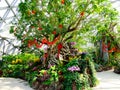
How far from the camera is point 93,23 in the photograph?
1184 cm

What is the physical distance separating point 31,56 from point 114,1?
8.20m

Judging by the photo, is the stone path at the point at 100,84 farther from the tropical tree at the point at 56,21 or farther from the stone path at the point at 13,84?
the tropical tree at the point at 56,21

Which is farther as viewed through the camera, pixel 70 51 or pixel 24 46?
pixel 70 51

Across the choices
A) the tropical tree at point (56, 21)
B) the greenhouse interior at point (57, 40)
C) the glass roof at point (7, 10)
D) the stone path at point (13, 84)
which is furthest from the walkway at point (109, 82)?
the glass roof at point (7, 10)

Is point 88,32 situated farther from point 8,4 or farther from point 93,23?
point 8,4

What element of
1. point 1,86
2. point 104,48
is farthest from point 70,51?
point 104,48

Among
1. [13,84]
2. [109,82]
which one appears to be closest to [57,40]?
[13,84]

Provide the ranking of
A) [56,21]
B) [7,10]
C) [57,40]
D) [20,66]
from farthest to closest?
[7,10], [20,66], [57,40], [56,21]

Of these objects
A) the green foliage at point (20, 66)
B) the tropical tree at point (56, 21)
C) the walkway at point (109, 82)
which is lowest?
the walkway at point (109, 82)

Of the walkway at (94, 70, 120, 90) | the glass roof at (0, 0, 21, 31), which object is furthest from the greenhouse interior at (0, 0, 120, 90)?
the glass roof at (0, 0, 21, 31)

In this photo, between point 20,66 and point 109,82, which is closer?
point 20,66

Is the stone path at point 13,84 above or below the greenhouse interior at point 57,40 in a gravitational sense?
below

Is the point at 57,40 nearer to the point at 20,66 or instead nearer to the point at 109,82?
the point at 20,66

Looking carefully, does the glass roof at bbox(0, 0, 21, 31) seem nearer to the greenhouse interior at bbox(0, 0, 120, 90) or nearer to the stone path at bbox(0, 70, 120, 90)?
the greenhouse interior at bbox(0, 0, 120, 90)
